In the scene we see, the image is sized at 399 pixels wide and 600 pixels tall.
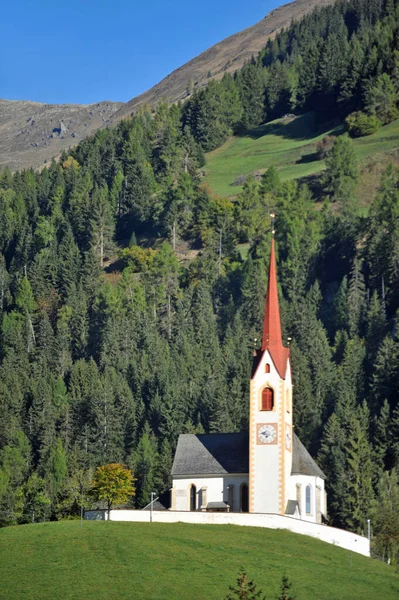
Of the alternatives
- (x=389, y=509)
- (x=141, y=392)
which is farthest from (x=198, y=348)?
(x=389, y=509)

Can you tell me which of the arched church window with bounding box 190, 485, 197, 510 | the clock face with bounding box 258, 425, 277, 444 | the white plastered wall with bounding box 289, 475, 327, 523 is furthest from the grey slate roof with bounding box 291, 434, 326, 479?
the arched church window with bounding box 190, 485, 197, 510

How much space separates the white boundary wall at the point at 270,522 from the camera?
303 ft

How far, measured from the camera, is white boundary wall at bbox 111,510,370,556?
92.2 meters

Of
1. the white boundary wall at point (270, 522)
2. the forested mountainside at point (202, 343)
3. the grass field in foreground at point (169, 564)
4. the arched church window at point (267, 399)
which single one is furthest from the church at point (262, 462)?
the grass field in foreground at point (169, 564)

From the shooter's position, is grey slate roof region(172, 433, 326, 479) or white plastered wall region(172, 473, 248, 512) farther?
grey slate roof region(172, 433, 326, 479)

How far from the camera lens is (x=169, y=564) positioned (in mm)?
80875

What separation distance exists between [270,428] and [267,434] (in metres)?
0.49

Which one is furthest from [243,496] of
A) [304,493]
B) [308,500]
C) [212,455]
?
[308,500]

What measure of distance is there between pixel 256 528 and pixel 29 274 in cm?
10625

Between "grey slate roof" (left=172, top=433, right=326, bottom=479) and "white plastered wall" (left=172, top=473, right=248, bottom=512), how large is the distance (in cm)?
45

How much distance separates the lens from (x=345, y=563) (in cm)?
8525

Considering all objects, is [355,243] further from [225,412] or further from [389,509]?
[389,509]

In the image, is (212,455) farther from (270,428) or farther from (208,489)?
(270,428)

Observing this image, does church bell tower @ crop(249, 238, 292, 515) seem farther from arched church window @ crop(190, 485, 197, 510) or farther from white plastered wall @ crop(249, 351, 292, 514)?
arched church window @ crop(190, 485, 197, 510)
